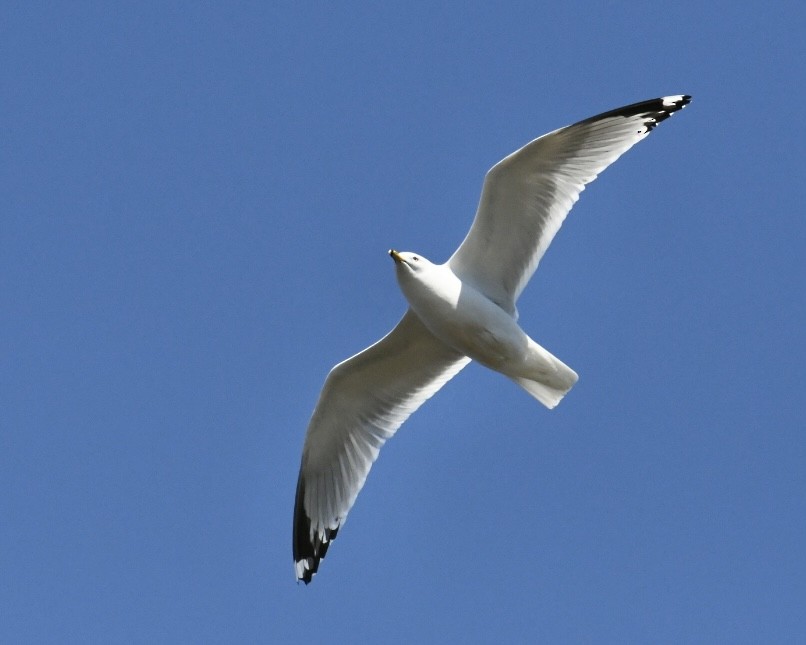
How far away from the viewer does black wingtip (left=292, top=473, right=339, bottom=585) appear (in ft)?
39.0

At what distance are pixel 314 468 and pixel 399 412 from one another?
0.88m

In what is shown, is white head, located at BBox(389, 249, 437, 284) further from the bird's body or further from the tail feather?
the tail feather

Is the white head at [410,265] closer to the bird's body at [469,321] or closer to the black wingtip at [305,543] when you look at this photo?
the bird's body at [469,321]

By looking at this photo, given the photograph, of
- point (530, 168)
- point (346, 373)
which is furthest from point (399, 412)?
point (530, 168)

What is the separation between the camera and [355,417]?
11.7 meters

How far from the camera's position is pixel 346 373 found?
1140cm

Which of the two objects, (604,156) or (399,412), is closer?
(604,156)

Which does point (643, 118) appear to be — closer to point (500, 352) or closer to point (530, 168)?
point (530, 168)


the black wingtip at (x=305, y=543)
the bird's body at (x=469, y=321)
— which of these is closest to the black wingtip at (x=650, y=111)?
the bird's body at (x=469, y=321)

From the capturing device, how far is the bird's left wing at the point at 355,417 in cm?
1140

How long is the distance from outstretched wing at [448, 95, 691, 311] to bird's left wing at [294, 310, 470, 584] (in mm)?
782

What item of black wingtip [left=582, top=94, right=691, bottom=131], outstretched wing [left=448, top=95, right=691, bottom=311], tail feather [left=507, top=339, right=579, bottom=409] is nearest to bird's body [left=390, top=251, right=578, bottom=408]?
tail feather [left=507, top=339, right=579, bottom=409]

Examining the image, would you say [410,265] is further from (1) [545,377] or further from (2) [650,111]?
(2) [650,111]

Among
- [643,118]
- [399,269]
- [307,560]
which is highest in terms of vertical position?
[643,118]
